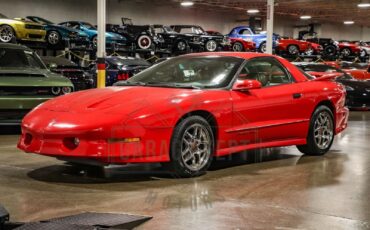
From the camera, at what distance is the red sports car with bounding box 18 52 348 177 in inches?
192

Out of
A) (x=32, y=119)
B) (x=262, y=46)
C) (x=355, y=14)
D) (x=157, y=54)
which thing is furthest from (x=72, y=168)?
(x=355, y=14)

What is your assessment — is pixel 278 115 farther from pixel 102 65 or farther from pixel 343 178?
pixel 102 65

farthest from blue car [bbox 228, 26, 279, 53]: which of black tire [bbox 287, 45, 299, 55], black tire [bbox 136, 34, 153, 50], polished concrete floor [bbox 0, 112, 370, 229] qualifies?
polished concrete floor [bbox 0, 112, 370, 229]

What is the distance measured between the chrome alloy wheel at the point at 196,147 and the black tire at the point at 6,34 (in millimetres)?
13026

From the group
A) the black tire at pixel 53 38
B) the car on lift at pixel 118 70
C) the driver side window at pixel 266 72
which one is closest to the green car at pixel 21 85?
the driver side window at pixel 266 72

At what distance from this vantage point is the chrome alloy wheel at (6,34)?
1688 centimetres

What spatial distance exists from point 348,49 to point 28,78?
23204 millimetres

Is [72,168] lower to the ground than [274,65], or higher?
lower

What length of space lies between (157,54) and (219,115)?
16.6m

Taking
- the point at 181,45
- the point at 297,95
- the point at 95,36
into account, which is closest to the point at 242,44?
the point at 181,45

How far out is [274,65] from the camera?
6523mm

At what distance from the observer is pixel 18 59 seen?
916 cm

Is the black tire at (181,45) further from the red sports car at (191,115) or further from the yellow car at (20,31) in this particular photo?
the red sports car at (191,115)

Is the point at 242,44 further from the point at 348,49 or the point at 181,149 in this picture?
the point at 181,149
